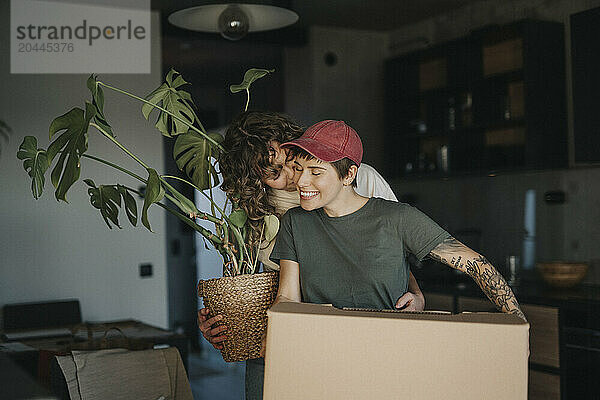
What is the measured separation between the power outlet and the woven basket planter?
2.24m

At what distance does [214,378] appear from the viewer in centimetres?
443

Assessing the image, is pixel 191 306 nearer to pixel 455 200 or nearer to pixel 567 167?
pixel 455 200

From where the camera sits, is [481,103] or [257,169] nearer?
[257,169]

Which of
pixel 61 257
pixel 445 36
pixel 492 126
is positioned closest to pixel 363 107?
pixel 445 36

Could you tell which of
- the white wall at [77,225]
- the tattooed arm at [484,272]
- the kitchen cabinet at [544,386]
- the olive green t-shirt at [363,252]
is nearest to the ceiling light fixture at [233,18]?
the white wall at [77,225]

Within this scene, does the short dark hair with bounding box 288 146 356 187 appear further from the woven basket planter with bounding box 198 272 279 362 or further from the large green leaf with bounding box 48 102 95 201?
the large green leaf with bounding box 48 102 95 201

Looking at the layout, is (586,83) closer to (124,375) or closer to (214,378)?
(124,375)

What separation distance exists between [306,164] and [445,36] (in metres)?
3.36

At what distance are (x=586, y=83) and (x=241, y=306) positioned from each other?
249 cm

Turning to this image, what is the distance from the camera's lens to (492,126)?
4043 millimetres

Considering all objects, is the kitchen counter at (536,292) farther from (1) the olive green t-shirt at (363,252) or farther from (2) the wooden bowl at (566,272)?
(1) the olive green t-shirt at (363,252)

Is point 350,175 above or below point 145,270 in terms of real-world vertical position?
above

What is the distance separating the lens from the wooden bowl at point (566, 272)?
3469mm

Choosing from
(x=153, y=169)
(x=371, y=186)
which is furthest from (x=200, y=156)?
(x=371, y=186)
